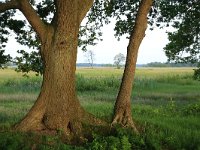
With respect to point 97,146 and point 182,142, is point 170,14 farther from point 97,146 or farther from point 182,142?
point 97,146

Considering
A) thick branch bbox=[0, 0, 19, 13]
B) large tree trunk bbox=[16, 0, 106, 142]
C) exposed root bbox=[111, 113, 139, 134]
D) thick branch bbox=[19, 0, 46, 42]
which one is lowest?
exposed root bbox=[111, 113, 139, 134]

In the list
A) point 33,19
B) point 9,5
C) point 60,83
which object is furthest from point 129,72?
point 9,5

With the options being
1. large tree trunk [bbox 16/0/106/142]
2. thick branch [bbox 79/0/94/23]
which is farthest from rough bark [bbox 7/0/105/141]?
thick branch [bbox 79/0/94/23]

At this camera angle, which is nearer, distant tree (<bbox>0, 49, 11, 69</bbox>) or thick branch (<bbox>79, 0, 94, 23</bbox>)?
thick branch (<bbox>79, 0, 94, 23</bbox>)

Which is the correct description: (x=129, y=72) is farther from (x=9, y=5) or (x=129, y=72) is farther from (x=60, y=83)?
(x=9, y=5)

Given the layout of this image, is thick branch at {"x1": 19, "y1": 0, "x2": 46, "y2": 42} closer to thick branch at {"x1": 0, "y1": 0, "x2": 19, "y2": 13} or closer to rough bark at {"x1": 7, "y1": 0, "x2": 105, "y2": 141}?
thick branch at {"x1": 0, "y1": 0, "x2": 19, "y2": 13}

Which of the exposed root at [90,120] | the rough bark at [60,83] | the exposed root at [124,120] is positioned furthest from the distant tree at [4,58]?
the exposed root at [124,120]

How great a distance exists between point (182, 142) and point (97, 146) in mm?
3710

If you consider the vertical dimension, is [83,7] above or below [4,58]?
above

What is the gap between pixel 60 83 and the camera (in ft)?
52.3

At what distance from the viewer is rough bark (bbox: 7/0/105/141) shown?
51.8ft

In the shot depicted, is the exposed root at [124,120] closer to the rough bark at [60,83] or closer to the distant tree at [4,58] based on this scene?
the rough bark at [60,83]

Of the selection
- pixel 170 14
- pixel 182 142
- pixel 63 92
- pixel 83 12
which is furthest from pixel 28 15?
pixel 170 14

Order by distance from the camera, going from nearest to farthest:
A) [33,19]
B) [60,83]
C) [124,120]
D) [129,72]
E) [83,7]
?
[60,83] < [33,19] < [124,120] < [83,7] < [129,72]
